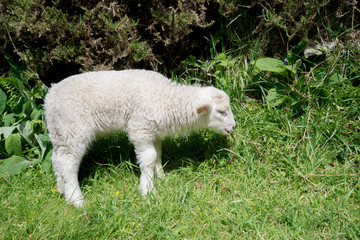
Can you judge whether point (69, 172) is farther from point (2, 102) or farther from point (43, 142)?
point (2, 102)

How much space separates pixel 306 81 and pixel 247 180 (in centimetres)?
147

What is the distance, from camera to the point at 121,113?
3152mm

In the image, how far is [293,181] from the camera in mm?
3264

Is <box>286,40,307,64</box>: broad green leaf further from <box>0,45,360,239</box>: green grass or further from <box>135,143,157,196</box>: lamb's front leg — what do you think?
<box>135,143,157,196</box>: lamb's front leg

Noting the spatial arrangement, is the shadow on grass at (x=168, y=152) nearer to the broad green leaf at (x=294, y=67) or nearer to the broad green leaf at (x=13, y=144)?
the broad green leaf at (x=13, y=144)

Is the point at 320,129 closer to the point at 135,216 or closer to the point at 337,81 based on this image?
the point at 337,81

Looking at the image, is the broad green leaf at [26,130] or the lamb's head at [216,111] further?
the broad green leaf at [26,130]

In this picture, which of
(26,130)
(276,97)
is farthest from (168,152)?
(26,130)

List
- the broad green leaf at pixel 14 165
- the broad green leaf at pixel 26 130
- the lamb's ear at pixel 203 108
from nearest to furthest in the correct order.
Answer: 1. the lamb's ear at pixel 203 108
2. the broad green leaf at pixel 14 165
3. the broad green leaf at pixel 26 130

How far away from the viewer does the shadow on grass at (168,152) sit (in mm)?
3604

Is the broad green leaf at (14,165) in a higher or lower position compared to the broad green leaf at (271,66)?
lower

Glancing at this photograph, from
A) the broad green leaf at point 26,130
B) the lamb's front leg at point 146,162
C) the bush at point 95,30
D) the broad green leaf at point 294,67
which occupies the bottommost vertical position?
the lamb's front leg at point 146,162

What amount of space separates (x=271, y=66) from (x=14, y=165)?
3224 mm

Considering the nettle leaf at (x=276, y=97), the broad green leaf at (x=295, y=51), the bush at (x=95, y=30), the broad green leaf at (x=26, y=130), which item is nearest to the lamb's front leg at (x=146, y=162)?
the bush at (x=95, y=30)
